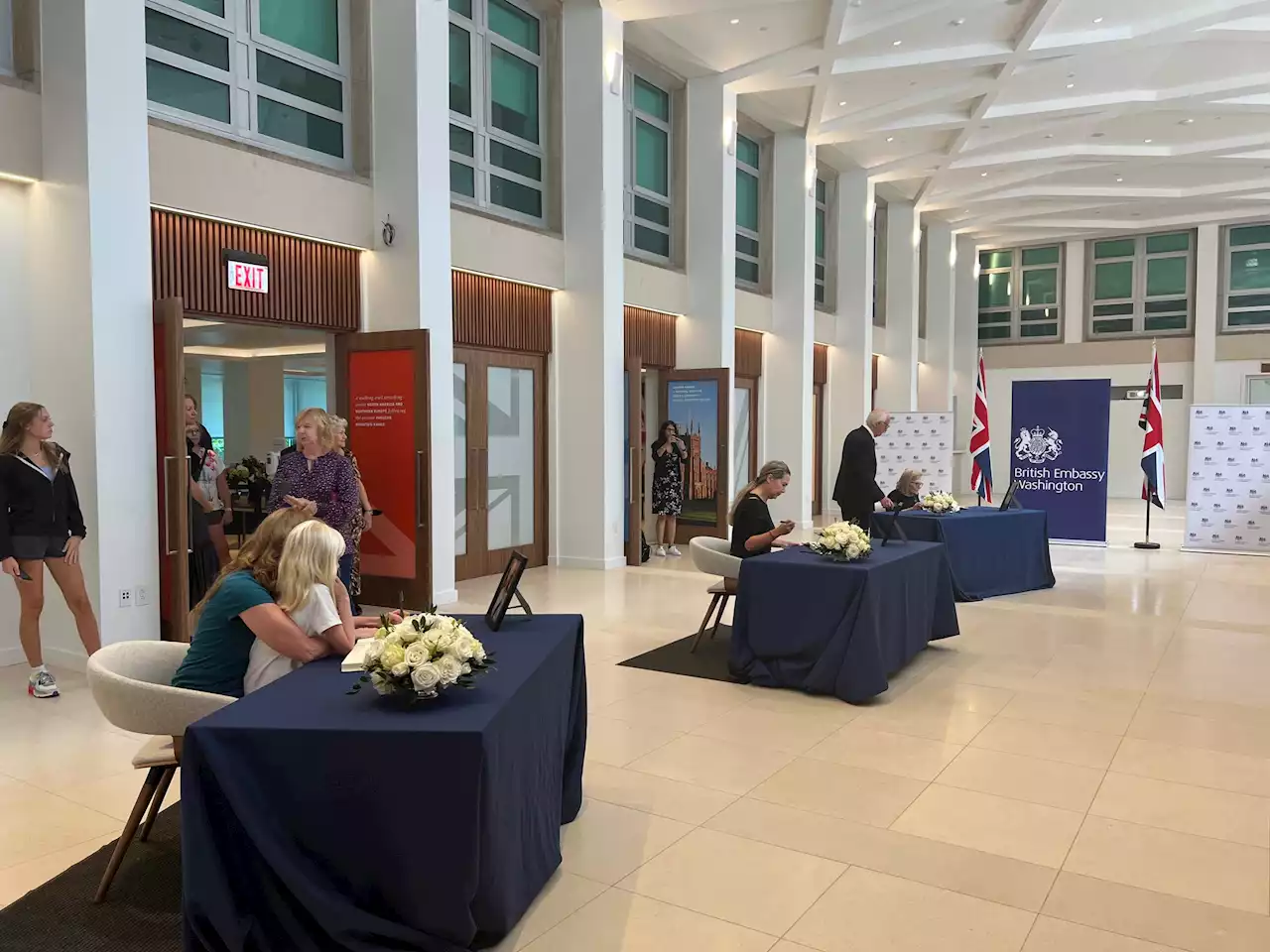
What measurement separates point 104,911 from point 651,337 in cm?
954

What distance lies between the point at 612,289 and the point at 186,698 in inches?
303

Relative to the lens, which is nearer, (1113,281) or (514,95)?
(514,95)

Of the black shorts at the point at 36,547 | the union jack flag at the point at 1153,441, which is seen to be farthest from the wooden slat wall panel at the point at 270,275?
the union jack flag at the point at 1153,441

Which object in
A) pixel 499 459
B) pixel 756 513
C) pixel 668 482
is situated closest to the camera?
pixel 756 513

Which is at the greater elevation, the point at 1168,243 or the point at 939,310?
the point at 1168,243

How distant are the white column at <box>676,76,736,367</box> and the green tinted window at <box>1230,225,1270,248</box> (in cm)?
1296

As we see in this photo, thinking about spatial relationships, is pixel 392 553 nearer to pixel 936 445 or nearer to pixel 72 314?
pixel 72 314

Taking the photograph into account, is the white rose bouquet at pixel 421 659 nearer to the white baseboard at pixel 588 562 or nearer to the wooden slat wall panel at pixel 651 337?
the white baseboard at pixel 588 562

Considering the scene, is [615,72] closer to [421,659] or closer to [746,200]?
[746,200]

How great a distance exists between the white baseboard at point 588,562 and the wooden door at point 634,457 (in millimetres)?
196

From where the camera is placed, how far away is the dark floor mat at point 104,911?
2.70m

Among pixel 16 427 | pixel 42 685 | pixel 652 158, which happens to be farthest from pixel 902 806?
pixel 652 158

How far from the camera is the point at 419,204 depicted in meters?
7.68

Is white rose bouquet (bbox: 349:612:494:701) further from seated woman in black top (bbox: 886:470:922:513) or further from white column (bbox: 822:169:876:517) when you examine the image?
white column (bbox: 822:169:876:517)
